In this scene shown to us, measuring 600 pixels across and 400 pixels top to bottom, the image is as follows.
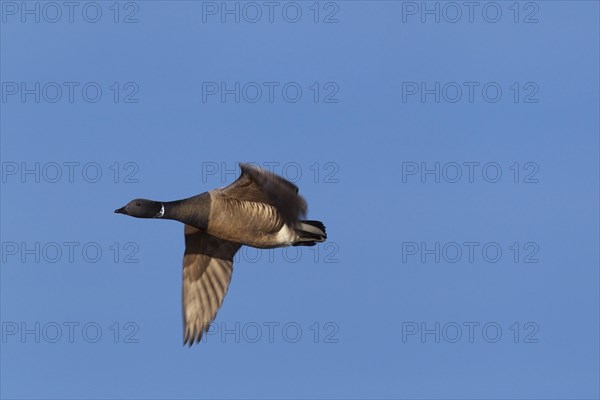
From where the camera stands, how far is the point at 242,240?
1666cm

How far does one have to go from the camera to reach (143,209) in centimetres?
1627

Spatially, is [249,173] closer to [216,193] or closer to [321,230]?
[216,193]

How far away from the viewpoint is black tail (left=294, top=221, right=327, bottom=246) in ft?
56.0

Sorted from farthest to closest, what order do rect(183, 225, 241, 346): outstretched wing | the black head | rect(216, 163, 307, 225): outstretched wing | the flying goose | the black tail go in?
rect(183, 225, 241, 346): outstretched wing < the black tail < the black head < the flying goose < rect(216, 163, 307, 225): outstretched wing

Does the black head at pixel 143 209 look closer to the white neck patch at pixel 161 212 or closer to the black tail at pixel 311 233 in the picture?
the white neck patch at pixel 161 212

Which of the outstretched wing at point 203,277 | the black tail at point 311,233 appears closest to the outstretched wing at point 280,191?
the black tail at point 311,233

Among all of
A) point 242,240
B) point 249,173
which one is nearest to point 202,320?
point 242,240

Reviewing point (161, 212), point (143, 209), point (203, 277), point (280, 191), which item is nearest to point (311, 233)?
point (280, 191)

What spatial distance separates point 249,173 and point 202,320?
133 inches

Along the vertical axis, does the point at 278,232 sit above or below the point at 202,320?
above

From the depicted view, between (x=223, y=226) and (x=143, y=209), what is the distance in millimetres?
1195

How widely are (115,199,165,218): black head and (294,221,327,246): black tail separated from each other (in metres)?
2.19

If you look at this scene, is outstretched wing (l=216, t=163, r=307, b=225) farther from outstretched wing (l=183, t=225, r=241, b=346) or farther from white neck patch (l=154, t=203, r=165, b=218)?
outstretched wing (l=183, t=225, r=241, b=346)

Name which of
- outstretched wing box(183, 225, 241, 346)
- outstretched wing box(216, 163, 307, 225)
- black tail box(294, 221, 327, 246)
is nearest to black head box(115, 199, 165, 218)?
outstretched wing box(216, 163, 307, 225)
